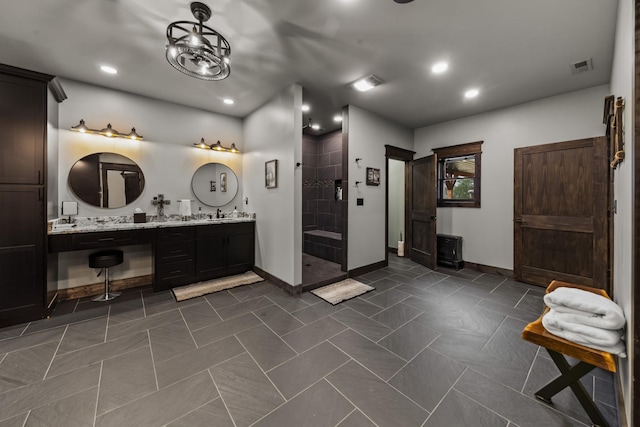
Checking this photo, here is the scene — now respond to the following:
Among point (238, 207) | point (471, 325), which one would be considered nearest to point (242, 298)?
point (238, 207)

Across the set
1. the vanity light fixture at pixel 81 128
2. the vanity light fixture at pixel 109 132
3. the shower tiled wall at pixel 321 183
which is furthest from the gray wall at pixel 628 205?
the vanity light fixture at pixel 81 128

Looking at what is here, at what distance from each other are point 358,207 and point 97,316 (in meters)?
3.72

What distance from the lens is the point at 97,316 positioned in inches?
105

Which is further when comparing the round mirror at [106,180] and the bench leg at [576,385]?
the round mirror at [106,180]

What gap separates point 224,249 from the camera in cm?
393

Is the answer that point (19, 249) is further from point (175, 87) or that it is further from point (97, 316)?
point (175, 87)

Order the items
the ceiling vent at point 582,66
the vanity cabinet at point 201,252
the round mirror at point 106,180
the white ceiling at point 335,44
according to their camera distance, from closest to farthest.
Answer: the white ceiling at point 335,44 → the ceiling vent at point 582,66 → the round mirror at point 106,180 → the vanity cabinet at point 201,252

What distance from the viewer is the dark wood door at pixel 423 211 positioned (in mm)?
4453

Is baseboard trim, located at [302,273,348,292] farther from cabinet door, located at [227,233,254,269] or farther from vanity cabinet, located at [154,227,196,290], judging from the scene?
vanity cabinet, located at [154,227,196,290]

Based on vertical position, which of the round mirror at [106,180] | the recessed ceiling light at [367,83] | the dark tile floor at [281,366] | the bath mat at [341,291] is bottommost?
the dark tile floor at [281,366]

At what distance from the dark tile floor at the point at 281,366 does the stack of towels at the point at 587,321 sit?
54cm

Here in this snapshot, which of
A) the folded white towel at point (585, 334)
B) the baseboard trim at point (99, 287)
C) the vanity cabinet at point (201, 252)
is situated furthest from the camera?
the vanity cabinet at point (201, 252)

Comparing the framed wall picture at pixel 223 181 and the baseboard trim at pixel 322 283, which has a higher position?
the framed wall picture at pixel 223 181

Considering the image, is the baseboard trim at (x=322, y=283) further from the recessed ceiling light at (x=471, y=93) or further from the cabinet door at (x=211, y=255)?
the recessed ceiling light at (x=471, y=93)
